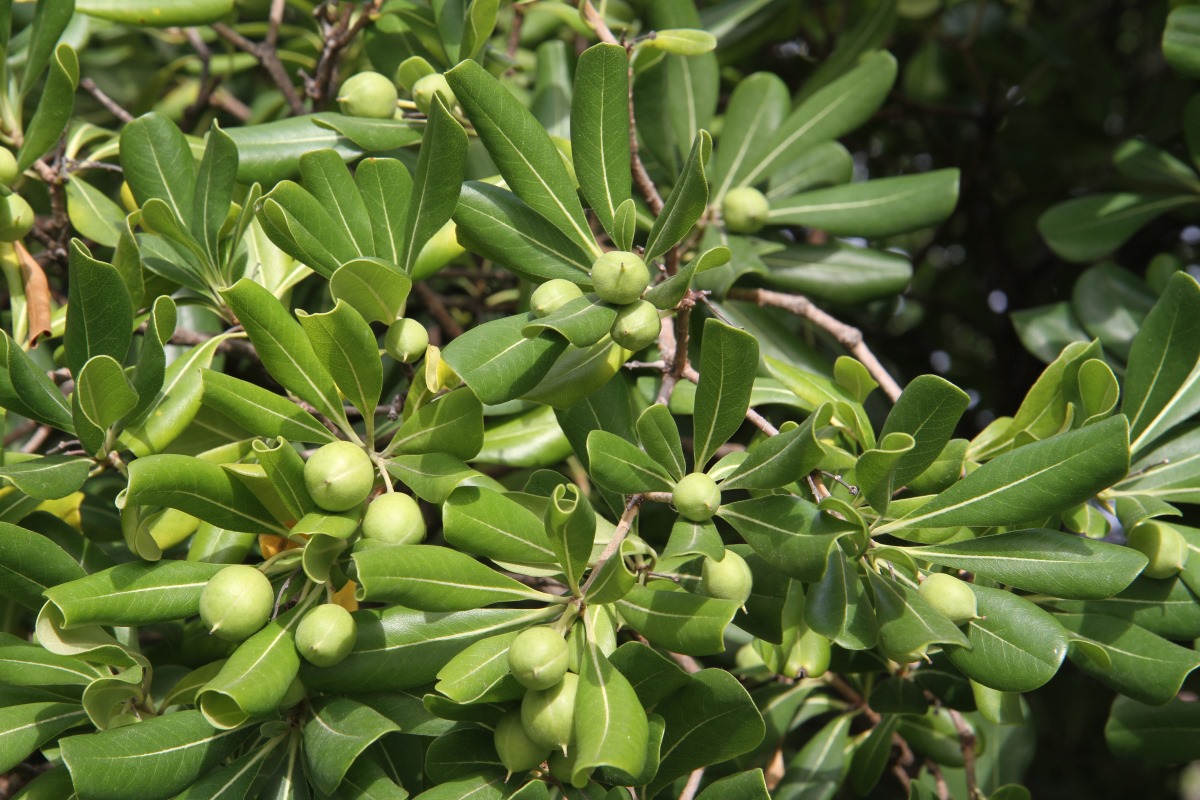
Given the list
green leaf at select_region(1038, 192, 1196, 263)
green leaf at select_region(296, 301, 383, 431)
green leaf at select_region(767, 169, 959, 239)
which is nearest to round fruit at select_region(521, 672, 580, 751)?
green leaf at select_region(296, 301, 383, 431)

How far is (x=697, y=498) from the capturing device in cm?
118

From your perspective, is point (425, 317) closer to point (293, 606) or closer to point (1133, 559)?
point (293, 606)

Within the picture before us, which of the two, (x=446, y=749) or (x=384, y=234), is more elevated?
(x=384, y=234)

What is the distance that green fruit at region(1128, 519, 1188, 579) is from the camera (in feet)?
4.79

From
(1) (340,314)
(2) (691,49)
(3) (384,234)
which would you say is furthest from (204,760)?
(2) (691,49)

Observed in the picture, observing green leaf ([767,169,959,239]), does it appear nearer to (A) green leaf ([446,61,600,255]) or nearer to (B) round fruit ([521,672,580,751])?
(A) green leaf ([446,61,600,255])

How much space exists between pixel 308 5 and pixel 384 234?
1.41 metres

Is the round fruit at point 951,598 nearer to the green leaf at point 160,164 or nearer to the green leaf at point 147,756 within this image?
the green leaf at point 147,756

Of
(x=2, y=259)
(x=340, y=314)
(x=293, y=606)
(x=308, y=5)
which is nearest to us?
(x=340, y=314)

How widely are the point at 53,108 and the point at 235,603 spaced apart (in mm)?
943

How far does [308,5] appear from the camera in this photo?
247 cm

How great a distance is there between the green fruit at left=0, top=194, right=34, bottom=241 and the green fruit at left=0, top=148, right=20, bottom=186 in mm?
52

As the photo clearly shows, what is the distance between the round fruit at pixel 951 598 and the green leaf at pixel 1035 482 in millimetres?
73

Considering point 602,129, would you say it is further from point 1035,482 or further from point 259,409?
point 1035,482
